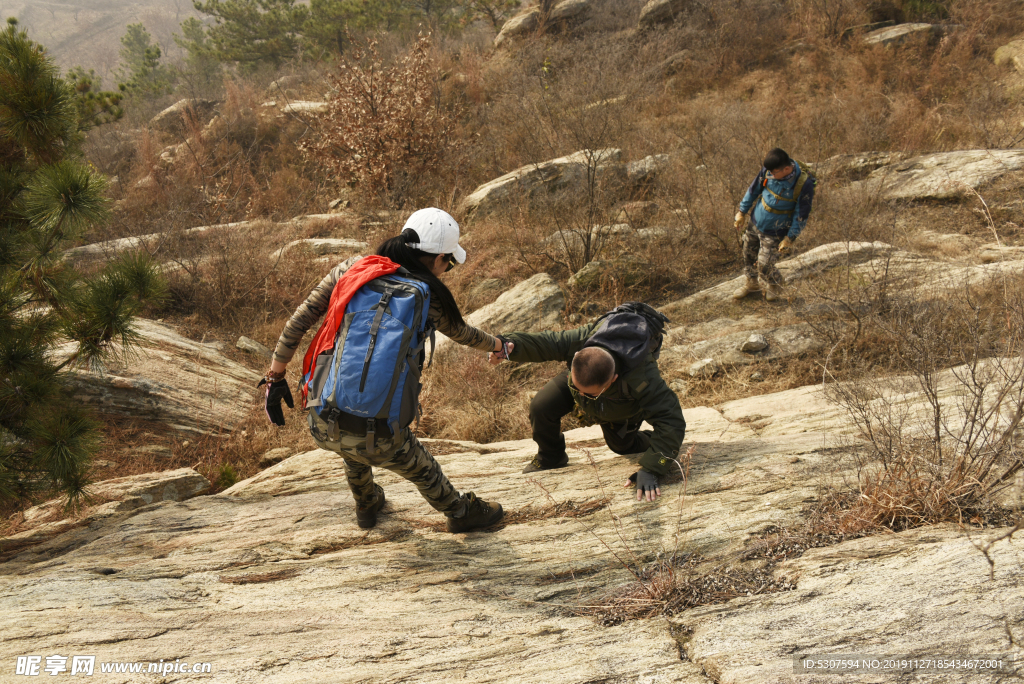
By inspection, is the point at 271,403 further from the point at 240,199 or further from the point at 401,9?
the point at 401,9

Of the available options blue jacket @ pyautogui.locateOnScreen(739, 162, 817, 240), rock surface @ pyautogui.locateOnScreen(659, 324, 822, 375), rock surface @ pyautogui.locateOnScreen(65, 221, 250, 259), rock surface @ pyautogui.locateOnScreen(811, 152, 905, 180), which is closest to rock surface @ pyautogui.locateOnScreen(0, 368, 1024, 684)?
rock surface @ pyautogui.locateOnScreen(659, 324, 822, 375)

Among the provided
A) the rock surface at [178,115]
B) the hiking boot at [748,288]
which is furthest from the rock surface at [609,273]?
the rock surface at [178,115]

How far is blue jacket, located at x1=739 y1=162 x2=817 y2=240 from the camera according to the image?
597 cm

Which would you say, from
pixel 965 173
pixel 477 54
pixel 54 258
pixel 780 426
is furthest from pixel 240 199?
pixel 965 173

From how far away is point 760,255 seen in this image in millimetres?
6367

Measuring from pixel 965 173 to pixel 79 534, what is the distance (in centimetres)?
1122

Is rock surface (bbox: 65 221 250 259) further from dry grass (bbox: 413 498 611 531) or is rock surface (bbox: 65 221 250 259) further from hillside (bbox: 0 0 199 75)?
hillside (bbox: 0 0 199 75)

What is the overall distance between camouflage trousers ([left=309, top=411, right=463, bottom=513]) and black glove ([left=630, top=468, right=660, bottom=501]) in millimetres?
998

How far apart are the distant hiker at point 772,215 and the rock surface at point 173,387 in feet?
18.4

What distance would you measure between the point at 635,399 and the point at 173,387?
14.4 ft

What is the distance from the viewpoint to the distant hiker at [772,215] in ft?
19.5

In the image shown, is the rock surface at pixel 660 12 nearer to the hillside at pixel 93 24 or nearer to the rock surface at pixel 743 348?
the rock surface at pixel 743 348

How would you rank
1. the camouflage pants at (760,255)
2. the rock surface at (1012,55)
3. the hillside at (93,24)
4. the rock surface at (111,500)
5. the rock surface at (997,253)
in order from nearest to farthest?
1. the rock surface at (111,500)
2. the rock surface at (997,253)
3. the camouflage pants at (760,255)
4. the rock surface at (1012,55)
5. the hillside at (93,24)

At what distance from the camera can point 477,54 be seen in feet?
54.2
